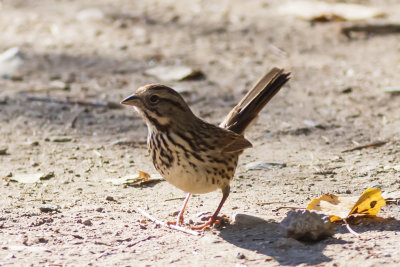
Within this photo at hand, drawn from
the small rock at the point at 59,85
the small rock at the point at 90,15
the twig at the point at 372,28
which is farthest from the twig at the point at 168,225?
the small rock at the point at 90,15

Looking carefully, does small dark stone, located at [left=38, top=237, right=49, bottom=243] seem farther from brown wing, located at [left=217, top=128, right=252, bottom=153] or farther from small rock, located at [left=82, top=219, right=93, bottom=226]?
brown wing, located at [left=217, top=128, right=252, bottom=153]

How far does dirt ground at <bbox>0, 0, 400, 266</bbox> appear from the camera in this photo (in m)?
4.34

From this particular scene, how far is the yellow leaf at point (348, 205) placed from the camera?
4449 millimetres

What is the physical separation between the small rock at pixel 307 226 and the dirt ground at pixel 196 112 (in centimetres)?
7

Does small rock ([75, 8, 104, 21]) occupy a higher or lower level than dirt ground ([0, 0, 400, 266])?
higher

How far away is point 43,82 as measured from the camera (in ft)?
27.7

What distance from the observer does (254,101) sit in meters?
5.70

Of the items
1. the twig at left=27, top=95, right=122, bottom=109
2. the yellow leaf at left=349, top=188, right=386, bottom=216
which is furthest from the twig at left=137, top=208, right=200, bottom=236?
the twig at left=27, top=95, right=122, bottom=109

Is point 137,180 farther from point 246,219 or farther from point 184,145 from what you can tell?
point 246,219

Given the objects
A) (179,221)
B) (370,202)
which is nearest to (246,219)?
(179,221)

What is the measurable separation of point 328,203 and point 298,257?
78 cm

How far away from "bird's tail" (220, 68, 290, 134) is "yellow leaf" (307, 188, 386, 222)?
4.01ft

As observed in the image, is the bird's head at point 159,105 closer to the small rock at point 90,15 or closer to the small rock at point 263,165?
the small rock at point 263,165

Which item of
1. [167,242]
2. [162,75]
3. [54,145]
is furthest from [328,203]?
[162,75]
